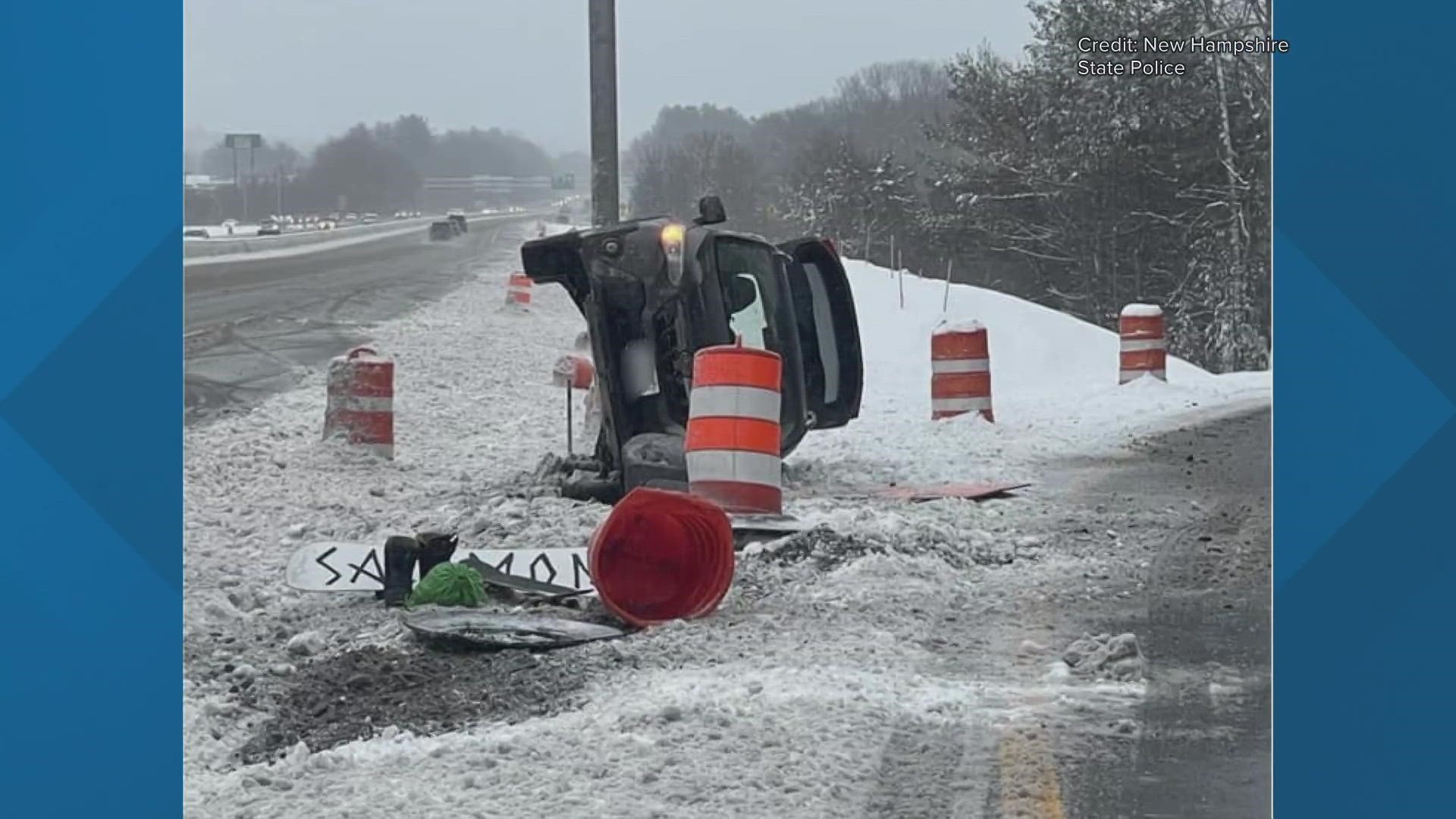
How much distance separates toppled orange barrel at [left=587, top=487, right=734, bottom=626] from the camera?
4051 millimetres

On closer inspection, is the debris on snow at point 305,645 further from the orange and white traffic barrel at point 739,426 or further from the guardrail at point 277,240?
the orange and white traffic barrel at point 739,426

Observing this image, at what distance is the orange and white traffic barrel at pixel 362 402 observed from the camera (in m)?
3.66

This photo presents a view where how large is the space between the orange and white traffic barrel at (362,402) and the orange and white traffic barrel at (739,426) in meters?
0.74

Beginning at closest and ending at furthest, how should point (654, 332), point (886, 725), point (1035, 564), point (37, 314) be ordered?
1. point (37, 314)
2. point (886, 725)
3. point (1035, 564)
4. point (654, 332)

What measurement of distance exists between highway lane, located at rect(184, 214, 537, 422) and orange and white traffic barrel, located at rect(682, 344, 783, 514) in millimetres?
626

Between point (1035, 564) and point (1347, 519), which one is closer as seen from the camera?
point (1347, 519)

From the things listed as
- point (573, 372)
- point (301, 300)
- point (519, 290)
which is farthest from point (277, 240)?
point (573, 372)

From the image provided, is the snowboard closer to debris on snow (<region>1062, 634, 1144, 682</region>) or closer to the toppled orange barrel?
the toppled orange barrel

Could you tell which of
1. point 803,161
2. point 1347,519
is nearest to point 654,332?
point 803,161

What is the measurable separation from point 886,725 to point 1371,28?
49.3 inches

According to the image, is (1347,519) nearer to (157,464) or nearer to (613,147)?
(613,147)

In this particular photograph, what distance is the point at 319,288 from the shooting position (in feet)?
12.3

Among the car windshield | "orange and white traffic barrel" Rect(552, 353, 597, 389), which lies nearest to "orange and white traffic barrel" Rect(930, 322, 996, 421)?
the car windshield

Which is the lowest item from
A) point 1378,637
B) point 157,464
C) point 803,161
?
point 1378,637
